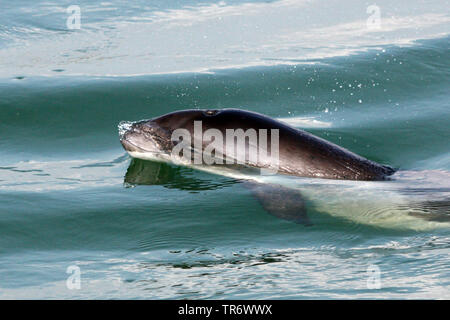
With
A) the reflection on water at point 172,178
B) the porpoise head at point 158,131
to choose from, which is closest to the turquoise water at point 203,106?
the reflection on water at point 172,178

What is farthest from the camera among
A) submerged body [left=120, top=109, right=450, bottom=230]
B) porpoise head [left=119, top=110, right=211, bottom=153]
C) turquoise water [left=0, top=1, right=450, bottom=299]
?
porpoise head [left=119, top=110, right=211, bottom=153]

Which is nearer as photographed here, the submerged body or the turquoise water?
the turquoise water

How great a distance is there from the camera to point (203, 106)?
13.0 m

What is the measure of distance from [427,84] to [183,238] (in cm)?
723

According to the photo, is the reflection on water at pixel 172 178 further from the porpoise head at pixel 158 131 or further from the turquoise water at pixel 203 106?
the porpoise head at pixel 158 131

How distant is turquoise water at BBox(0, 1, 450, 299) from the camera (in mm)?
7180

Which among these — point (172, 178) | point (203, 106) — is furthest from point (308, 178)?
point (203, 106)

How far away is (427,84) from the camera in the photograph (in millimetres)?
14109

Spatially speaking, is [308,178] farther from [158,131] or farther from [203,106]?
[203,106]

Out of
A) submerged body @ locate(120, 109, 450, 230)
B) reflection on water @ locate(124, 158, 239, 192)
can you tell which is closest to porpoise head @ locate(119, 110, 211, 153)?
submerged body @ locate(120, 109, 450, 230)

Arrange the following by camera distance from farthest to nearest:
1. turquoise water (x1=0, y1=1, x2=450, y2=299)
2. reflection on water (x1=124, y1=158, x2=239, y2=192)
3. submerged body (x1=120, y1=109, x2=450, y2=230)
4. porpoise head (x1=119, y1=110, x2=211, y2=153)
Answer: reflection on water (x1=124, y1=158, x2=239, y2=192)
porpoise head (x1=119, y1=110, x2=211, y2=153)
submerged body (x1=120, y1=109, x2=450, y2=230)
turquoise water (x1=0, y1=1, x2=450, y2=299)

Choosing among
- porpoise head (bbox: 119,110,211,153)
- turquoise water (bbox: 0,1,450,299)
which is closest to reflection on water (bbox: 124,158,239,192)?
turquoise water (bbox: 0,1,450,299)

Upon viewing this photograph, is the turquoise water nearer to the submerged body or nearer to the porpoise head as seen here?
the submerged body

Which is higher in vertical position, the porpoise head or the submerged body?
the porpoise head
